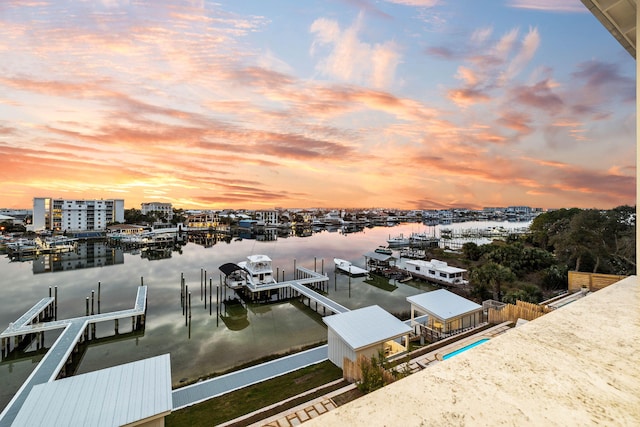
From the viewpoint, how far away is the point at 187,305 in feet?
57.4

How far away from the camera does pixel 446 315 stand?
1179cm

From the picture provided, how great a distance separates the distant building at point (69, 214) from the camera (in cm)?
5559

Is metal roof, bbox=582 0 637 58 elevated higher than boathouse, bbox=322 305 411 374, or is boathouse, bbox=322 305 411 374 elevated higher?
metal roof, bbox=582 0 637 58

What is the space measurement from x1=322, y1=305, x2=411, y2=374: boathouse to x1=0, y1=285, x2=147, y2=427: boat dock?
9.05m

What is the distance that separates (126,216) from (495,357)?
86.4m

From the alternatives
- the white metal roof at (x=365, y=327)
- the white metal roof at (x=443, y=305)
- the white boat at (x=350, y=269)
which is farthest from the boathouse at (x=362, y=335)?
the white boat at (x=350, y=269)

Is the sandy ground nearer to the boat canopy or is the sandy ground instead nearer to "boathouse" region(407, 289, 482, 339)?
"boathouse" region(407, 289, 482, 339)

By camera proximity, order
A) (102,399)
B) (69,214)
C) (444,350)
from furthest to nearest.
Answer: (69,214)
(444,350)
(102,399)

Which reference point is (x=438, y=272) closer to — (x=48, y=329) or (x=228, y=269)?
(x=228, y=269)

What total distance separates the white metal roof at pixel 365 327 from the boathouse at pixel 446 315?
2.57 metres

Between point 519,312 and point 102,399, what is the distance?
40.4ft

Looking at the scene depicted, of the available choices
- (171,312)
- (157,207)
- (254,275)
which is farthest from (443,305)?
(157,207)

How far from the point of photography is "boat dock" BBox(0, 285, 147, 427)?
8.43 m

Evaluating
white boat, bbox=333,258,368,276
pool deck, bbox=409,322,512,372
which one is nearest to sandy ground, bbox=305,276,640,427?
pool deck, bbox=409,322,512,372
